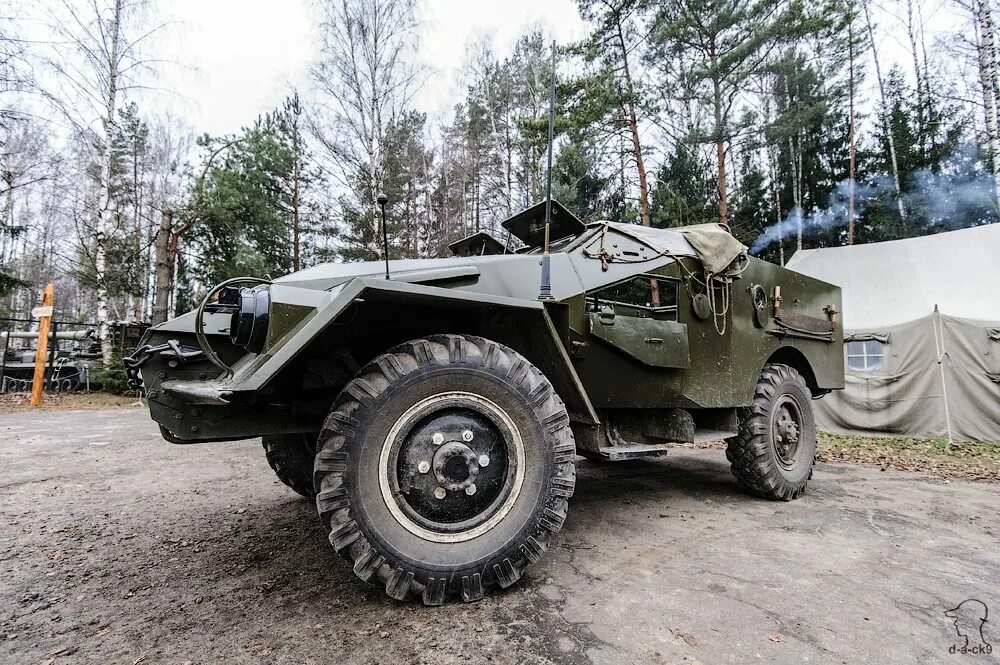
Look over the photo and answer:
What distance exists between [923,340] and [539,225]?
8.25 meters

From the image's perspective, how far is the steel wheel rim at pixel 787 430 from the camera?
432 cm

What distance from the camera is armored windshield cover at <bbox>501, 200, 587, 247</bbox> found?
12.8ft

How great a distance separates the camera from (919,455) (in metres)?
7.30

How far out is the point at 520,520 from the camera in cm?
223

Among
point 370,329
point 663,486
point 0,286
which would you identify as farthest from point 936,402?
point 0,286

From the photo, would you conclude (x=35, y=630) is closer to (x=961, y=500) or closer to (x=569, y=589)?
(x=569, y=589)

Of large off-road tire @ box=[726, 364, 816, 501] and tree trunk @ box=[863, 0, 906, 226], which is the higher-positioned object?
tree trunk @ box=[863, 0, 906, 226]

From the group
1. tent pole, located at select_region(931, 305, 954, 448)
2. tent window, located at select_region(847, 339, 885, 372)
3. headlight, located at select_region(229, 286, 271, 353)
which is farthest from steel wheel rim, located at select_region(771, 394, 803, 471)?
tent window, located at select_region(847, 339, 885, 372)

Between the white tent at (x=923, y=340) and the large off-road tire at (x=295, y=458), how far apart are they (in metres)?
9.48

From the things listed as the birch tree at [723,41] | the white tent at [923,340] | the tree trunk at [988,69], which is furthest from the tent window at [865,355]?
the tree trunk at [988,69]

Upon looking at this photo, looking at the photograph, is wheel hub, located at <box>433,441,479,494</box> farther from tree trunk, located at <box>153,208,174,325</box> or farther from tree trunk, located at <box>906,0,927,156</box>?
tree trunk, located at <box>906,0,927,156</box>

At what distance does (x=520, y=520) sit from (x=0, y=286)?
15401 millimetres

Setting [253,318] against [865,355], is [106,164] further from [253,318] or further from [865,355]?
[865,355]

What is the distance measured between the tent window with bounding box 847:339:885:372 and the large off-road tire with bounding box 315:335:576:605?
949 cm
